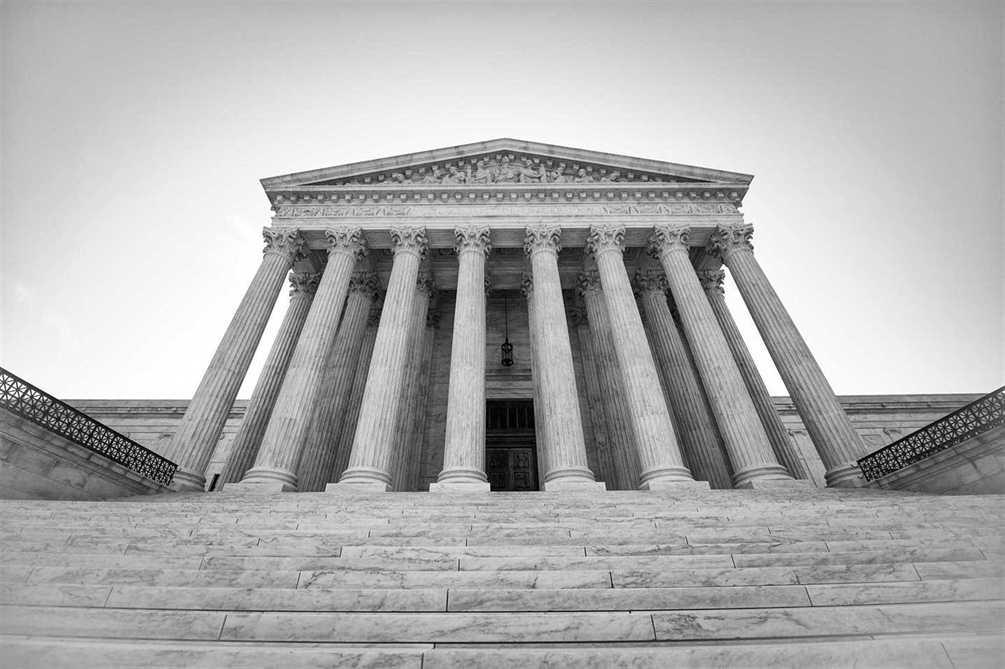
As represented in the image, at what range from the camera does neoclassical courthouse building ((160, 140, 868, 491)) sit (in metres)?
13.5

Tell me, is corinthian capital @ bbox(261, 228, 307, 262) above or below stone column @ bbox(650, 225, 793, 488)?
above

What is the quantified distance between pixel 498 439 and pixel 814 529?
46.9 ft

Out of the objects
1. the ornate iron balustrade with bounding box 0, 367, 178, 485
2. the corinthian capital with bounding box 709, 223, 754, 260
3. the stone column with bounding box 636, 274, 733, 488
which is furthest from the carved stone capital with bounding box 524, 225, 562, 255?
the ornate iron balustrade with bounding box 0, 367, 178, 485

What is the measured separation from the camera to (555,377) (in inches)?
569

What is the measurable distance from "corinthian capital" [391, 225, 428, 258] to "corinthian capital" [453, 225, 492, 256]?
1410 millimetres

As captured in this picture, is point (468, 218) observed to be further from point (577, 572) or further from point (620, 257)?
point (577, 572)

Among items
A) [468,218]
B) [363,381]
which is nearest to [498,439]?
[363,381]

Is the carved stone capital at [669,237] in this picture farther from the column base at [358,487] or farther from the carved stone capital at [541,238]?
the column base at [358,487]

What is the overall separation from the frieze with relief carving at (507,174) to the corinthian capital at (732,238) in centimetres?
283

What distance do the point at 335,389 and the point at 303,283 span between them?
5.11 meters

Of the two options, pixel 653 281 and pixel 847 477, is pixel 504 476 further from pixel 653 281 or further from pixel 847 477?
pixel 847 477

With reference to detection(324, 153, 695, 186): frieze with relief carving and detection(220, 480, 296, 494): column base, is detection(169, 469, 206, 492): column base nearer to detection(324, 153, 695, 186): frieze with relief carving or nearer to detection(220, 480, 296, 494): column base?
detection(220, 480, 296, 494): column base

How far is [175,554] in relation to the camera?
6031 mm

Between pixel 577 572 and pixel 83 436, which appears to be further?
pixel 83 436
